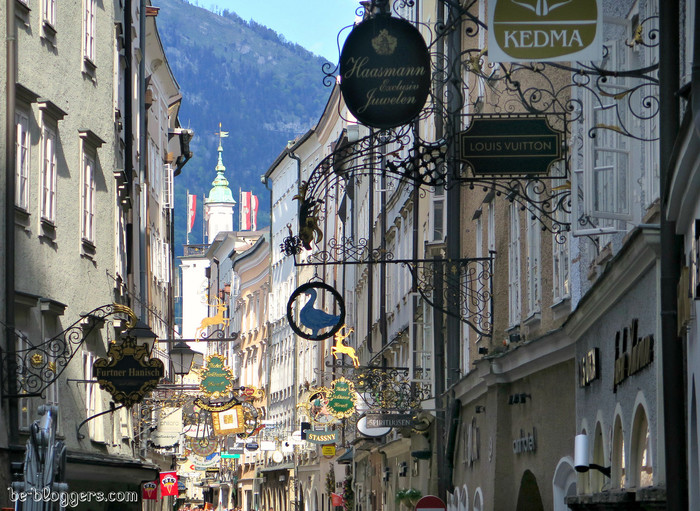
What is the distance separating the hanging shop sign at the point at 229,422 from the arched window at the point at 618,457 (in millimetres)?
29029

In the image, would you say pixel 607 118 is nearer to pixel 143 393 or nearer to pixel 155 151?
pixel 143 393

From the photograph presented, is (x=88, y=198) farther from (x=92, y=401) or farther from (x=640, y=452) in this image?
(x=640, y=452)

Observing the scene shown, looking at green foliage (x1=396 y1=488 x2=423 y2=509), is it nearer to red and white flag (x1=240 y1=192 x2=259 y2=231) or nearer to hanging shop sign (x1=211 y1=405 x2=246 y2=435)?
hanging shop sign (x1=211 y1=405 x2=246 y2=435)

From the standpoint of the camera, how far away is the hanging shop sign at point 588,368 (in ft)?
42.7

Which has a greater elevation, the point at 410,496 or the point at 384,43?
the point at 384,43

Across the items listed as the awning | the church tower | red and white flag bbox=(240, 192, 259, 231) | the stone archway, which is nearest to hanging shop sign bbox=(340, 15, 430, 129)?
the stone archway

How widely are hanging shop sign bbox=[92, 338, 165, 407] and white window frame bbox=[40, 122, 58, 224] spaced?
7.98ft

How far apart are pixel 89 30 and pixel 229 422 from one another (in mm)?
19617

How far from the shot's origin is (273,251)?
3081 inches

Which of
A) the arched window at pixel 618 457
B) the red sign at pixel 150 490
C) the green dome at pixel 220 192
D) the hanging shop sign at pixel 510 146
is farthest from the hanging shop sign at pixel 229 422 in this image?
the green dome at pixel 220 192

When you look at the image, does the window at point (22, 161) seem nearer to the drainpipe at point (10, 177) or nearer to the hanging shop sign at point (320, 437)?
the drainpipe at point (10, 177)

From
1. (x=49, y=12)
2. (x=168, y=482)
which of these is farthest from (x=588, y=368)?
(x=168, y=482)

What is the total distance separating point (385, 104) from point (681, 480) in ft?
16.3

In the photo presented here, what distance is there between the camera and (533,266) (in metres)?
18.0
